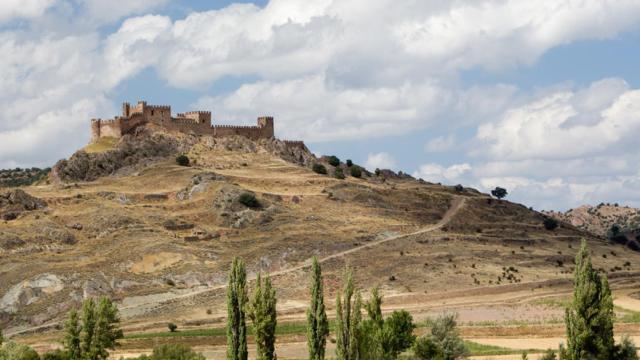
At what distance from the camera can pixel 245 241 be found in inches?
4304

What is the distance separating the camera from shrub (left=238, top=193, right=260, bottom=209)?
11488cm

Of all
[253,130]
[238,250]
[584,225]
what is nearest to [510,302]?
[238,250]

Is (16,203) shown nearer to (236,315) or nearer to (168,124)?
(168,124)

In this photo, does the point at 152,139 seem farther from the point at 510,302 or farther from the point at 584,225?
the point at 584,225

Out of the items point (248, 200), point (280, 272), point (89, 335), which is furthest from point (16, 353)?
point (248, 200)

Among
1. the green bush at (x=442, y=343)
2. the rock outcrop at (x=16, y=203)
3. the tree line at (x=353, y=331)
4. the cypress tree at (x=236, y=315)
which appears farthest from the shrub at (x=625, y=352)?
the rock outcrop at (x=16, y=203)

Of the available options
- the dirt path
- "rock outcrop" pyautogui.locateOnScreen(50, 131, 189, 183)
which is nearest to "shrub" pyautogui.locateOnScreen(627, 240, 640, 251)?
the dirt path

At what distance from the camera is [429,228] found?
120312 mm

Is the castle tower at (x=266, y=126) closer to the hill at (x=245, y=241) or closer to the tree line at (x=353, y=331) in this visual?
the hill at (x=245, y=241)

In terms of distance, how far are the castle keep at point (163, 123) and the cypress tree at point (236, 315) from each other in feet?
232

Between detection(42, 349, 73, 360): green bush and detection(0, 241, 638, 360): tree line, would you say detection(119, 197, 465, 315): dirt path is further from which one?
detection(42, 349, 73, 360): green bush

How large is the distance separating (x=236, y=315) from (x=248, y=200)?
5579 centimetres

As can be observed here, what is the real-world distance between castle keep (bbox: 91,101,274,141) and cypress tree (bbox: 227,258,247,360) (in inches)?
2785

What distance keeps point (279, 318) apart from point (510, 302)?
21.3m
